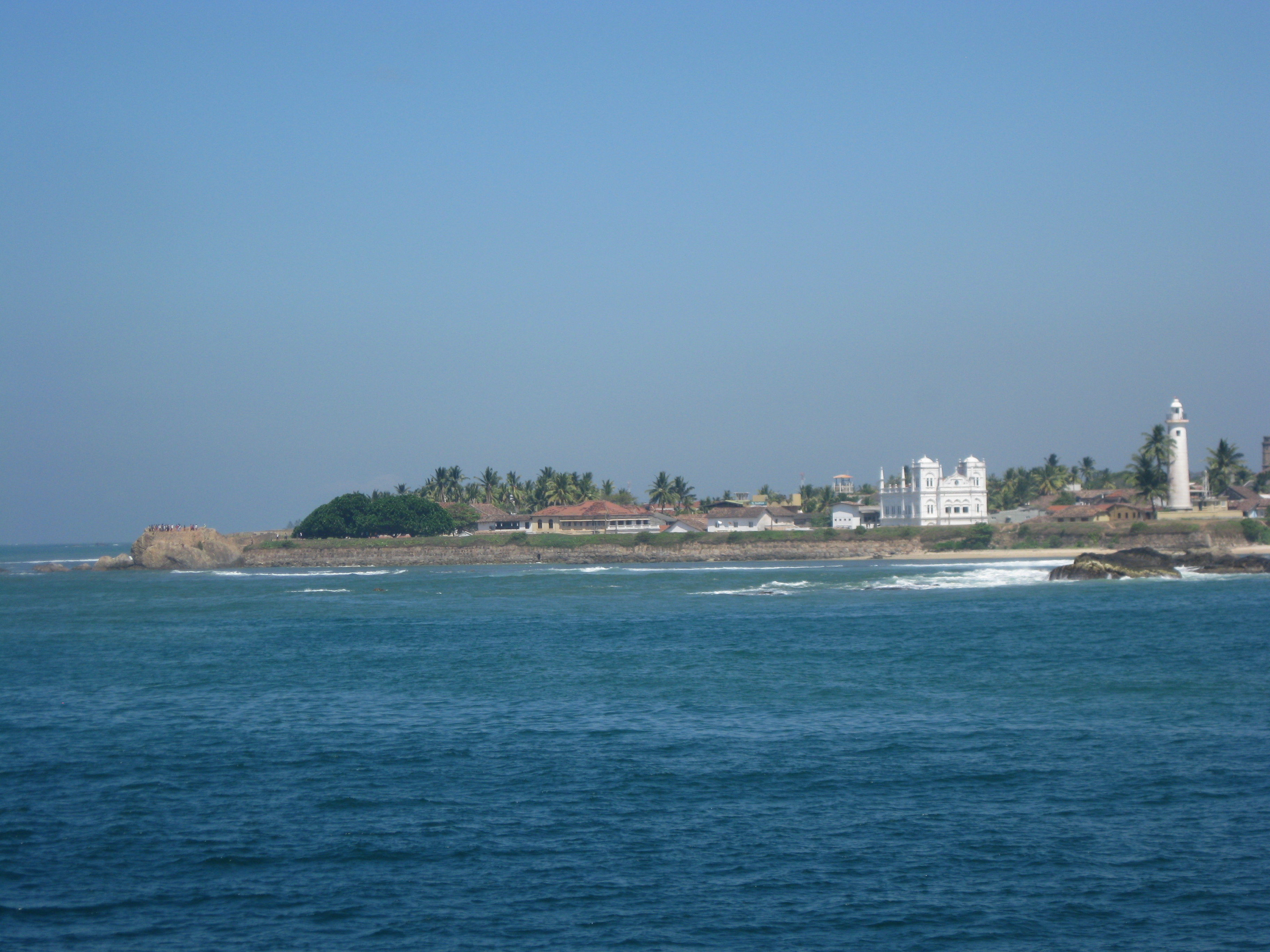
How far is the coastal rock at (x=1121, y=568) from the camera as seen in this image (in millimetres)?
65000

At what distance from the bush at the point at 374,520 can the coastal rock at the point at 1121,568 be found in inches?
2682

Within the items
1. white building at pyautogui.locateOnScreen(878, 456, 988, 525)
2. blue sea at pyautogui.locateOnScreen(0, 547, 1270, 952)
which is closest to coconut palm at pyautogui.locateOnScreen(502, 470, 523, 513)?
white building at pyautogui.locateOnScreen(878, 456, 988, 525)

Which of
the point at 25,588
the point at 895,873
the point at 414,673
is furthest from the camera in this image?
the point at 25,588

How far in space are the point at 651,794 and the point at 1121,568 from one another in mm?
57380

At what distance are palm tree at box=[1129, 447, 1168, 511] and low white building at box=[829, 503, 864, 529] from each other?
27564 millimetres

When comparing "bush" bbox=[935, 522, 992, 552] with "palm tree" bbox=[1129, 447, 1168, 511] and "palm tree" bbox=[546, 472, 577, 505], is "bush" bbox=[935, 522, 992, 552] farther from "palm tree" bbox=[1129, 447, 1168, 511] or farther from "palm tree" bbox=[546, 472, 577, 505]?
"palm tree" bbox=[546, 472, 577, 505]

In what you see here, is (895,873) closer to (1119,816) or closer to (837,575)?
(1119,816)

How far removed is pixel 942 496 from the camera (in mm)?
105938

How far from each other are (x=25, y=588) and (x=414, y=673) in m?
66.8

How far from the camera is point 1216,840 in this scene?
575 inches

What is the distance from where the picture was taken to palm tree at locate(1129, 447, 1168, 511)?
318 feet

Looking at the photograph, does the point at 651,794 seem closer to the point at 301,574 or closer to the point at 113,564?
the point at 301,574

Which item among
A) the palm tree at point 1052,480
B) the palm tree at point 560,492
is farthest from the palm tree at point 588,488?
the palm tree at point 1052,480

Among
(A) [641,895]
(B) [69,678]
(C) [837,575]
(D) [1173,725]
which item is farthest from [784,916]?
(C) [837,575]
